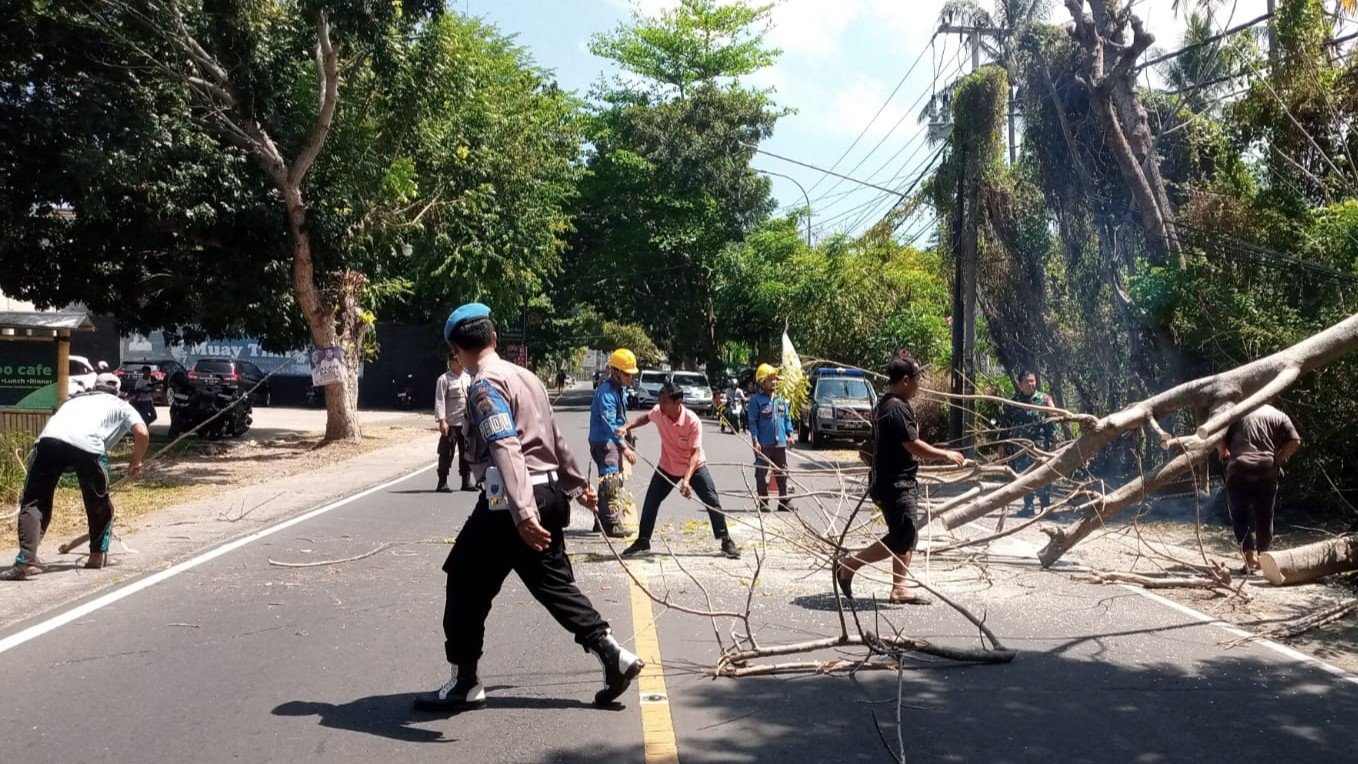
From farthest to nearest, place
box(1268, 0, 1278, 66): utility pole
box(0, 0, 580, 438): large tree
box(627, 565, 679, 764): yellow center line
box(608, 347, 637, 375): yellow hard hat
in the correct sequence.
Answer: box(0, 0, 580, 438): large tree
box(1268, 0, 1278, 66): utility pole
box(608, 347, 637, 375): yellow hard hat
box(627, 565, 679, 764): yellow center line

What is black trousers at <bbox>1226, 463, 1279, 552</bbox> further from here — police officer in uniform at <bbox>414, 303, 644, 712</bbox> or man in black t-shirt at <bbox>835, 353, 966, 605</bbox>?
police officer in uniform at <bbox>414, 303, 644, 712</bbox>

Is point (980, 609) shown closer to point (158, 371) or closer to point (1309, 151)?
point (1309, 151)

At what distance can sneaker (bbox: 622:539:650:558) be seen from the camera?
9.99 meters

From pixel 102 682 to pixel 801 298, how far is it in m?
29.8

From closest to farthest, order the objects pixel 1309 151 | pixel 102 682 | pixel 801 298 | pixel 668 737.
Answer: pixel 668 737 < pixel 102 682 < pixel 1309 151 < pixel 801 298

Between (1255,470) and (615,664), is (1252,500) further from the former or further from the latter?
(615,664)

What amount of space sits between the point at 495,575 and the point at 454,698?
23.2 inches

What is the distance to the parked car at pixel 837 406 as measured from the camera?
2562cm

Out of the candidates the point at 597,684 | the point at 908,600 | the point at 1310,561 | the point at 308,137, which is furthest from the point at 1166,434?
the point at 308,137

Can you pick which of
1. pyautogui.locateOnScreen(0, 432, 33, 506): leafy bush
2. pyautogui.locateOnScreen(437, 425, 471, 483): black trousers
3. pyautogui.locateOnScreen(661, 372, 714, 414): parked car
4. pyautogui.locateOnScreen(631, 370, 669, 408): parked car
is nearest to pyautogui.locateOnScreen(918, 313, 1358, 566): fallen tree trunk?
pyautogui.locateOnScreen(437, 425, 471, 483): black trousers

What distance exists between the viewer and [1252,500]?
9.34 metres

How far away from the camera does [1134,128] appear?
1677 centimetres

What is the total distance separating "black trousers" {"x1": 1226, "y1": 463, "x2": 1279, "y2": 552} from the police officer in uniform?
601 cm

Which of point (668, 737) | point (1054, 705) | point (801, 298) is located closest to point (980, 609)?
point (1054, 705)
